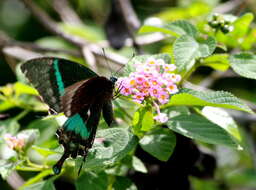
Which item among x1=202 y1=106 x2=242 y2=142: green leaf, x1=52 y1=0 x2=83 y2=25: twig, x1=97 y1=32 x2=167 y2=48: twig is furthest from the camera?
x1=52 y1=0 x2=83 y2=25: twig

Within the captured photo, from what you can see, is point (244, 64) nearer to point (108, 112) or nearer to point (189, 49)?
point (189, 49)

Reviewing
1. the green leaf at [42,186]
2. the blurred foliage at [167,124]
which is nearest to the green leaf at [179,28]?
the blurred foliage at [167,124]

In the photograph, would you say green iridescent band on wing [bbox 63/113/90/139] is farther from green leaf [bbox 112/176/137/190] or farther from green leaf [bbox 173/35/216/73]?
green leaf [bbox 173/35/216/73]

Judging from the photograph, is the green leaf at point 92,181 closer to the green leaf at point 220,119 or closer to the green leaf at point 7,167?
the green leaf at point 7,167

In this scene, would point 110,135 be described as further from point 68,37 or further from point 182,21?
point 68,37

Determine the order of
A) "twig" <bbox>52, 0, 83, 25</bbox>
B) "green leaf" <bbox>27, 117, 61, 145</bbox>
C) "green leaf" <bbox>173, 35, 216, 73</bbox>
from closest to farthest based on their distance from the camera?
"green leaf" <bbox>173, 35, 216, 73</bbox> → "green leaf" <bbox>27, 117, 61, 145</bbox> → "twig" <bbox>52, 0, 83, 25</bbox>

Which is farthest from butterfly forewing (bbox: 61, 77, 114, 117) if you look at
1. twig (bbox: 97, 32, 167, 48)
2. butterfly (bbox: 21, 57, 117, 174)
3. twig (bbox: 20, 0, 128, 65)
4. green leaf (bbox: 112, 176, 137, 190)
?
twig (bbox: 97, 32, 167, 48)

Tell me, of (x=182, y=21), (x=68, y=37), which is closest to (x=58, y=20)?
(x=68, y=37)

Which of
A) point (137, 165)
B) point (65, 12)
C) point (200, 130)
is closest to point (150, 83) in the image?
point (200, 130)
